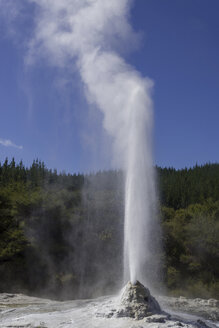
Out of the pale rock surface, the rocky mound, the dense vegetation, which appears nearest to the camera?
the pale rock surface

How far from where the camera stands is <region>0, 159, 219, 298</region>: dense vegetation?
23.1 m

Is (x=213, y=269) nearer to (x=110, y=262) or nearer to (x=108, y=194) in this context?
(x=110, y=262)

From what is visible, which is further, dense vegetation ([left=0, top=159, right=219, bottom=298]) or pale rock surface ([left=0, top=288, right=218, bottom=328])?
dense vegetation ([left=0, top=159, right=219, bottom=298])

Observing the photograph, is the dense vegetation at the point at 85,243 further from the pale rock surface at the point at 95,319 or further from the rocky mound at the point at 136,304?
the rocky mound at the point at 136,304

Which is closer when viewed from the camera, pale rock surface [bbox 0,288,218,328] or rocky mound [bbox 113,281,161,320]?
pale rock surface [bbox 0,288,218,328]

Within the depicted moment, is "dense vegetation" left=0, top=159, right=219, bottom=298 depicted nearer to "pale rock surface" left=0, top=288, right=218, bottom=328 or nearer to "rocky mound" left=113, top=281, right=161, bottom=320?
"pale rock surface" left=0, top=288, right=218, bottom=328

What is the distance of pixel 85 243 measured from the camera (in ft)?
86.1

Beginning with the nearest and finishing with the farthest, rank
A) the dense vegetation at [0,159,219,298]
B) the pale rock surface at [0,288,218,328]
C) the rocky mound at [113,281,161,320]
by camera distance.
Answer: the pale rock surface at [0,288,218,328]
the rocky mound at [113,281,161,320]
the dense vegetation at [0,159,219,298]

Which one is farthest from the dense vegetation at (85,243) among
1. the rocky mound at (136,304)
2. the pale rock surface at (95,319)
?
the rocky mound at (136,304)

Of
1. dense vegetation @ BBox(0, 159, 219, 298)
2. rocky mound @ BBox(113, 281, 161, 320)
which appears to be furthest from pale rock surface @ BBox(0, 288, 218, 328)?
dense vegetation @ BBox(0, 159, 219, 298)

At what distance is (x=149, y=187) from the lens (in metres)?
12.5

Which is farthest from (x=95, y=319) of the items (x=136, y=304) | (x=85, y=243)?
(x=85, y=243)

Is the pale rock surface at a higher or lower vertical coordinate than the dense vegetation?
lower

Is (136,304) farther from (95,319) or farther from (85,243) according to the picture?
(85,243)
